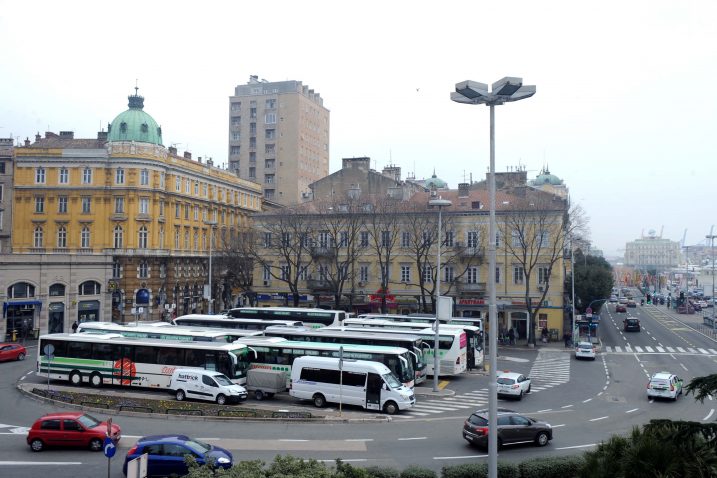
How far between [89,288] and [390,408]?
125ft

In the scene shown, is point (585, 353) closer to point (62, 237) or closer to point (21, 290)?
point (21, 290)

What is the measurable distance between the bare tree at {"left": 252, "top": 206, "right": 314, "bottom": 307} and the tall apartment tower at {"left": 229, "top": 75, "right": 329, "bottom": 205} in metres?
35.5

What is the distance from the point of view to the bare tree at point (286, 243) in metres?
58.6

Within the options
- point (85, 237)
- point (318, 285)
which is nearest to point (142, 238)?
point (85, 237)

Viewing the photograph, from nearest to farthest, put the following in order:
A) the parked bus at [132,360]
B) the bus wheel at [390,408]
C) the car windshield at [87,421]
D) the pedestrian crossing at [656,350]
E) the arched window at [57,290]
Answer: the car windshield at [87,421] → the bus wheel at [390,408] → the parked bus at [132,360] → the pedestrian crossing at [656,350] → the arched window at [57,290]

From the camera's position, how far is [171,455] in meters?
17.5

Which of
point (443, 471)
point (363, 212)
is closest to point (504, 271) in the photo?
point (363, 212)

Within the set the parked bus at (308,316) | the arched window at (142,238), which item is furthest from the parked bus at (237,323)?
the arched window at (142,238)

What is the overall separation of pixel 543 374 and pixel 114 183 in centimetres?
4424

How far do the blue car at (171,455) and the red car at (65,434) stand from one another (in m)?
3.05

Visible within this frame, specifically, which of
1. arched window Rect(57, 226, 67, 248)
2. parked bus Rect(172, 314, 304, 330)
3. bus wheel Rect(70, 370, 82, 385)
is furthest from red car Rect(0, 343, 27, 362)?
arched window Rect(57, 226, 67, 248)

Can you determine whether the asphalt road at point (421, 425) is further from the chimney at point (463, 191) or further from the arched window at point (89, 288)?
the chimney at point (463, 191)

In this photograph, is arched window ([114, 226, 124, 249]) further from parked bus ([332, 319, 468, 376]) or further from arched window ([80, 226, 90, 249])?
parked bus ([332, 319, 468, 376])

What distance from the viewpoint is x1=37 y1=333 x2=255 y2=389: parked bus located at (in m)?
30.7
